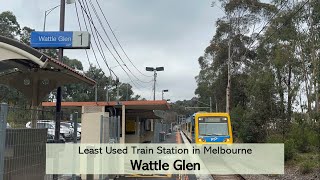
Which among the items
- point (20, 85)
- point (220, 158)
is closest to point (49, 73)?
point (20, 85)

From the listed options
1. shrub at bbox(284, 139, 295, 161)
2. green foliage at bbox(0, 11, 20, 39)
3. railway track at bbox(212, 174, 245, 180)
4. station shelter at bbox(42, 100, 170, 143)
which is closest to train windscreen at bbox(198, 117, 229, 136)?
station shelter at bbox(42, 100, 170, 143)

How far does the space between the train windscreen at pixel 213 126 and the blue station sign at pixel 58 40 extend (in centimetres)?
1386

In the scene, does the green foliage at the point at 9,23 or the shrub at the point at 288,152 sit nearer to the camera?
the shrub at the point at 288,152

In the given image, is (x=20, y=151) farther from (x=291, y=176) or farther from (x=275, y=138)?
(x=275, y=138)

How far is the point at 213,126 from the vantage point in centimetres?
2527

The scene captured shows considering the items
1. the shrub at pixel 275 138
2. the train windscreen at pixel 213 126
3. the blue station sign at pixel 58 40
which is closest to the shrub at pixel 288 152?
the shrub at pixel 275 138

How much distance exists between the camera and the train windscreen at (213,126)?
2495 centimetres

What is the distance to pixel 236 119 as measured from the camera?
134ft

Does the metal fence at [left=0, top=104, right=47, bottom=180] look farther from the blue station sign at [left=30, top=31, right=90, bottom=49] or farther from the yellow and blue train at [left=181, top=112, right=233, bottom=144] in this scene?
the yellow and blue train at [left=181, top=112, right=233, bottom=144]

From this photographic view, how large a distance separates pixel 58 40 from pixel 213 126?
14.7 m

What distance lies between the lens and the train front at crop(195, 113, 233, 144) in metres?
24.6

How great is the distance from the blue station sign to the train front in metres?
13.7

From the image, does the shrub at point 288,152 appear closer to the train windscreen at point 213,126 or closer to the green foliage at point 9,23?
the train windscreen at point 213,126

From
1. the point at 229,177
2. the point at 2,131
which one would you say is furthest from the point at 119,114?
the point at 2,131
